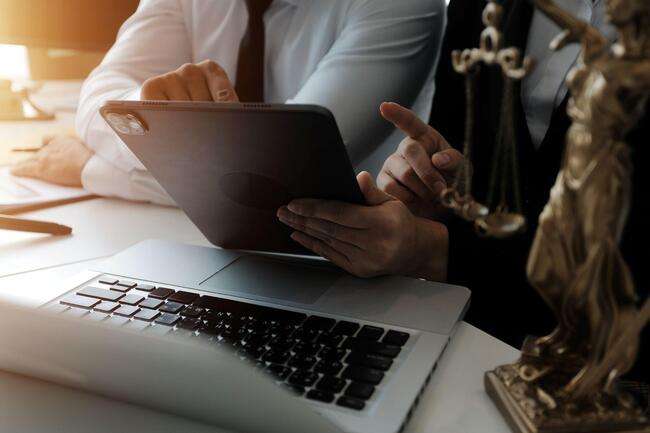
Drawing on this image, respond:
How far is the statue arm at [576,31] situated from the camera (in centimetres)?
30

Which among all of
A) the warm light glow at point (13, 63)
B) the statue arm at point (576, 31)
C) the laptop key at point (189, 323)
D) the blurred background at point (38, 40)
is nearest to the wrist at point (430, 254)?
the laptop key at point (189, 323)

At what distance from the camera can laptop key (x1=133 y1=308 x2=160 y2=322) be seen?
1.74 feet

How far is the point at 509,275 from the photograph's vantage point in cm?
64

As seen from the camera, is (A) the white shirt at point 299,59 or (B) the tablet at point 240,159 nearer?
(B) the tablet at point 240,159

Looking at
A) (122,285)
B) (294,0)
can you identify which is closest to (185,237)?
(122,285)

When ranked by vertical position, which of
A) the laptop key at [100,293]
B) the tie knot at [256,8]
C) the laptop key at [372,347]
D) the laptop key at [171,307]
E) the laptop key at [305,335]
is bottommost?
the laptop key at [100,293]

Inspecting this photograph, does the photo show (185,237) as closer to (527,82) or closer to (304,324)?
(304,324)

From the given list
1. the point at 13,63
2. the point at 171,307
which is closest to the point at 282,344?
the point at 171,307

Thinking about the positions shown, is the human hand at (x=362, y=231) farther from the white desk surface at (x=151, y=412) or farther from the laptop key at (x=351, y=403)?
the laptop key at (x=351, y=403)

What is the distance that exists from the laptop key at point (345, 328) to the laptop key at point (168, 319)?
14 centimetres

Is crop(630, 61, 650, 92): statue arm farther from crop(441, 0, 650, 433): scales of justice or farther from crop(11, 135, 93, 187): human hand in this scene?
crop(11, 135, 93, 187): human hand

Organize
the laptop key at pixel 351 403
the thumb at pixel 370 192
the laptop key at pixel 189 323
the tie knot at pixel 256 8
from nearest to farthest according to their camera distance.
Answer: the laptop key at pixel 351 403, the laptop key at pixel 189 323, the thumb at pixel 370 192, the tie knot at pixel 256 8

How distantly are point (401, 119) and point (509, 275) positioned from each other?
0.68 feet

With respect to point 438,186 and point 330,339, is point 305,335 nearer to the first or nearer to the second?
point 330,339
